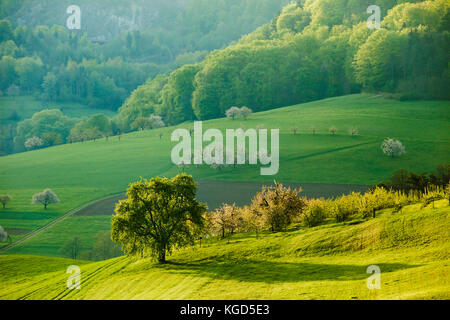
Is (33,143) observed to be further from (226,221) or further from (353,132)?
(226,221)

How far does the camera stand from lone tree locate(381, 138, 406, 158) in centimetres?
5488

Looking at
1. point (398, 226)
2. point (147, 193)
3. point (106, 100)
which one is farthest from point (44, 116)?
point (398, 226)

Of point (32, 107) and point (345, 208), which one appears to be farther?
point (32, 107)

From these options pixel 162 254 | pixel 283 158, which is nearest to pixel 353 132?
pixel 283 158

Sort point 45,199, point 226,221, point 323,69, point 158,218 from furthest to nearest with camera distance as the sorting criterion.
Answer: point 323,69
point 45,199
point 226,221
point 158,218

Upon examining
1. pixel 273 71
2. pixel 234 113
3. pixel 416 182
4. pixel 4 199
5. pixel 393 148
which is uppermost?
pixel 273 71

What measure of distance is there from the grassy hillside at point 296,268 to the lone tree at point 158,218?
1.05 m

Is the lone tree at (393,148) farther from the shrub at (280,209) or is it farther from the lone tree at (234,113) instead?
the shrub at (280,209)

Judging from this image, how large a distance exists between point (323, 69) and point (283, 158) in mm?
44141

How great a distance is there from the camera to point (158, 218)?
2284 cm

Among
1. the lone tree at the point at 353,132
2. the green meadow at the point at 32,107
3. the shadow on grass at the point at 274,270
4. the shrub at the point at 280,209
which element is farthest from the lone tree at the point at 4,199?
the green meadow at the point at 32,107

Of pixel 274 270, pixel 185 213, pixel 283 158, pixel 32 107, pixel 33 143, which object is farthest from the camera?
pixel 32 107

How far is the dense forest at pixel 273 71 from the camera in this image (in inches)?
3162

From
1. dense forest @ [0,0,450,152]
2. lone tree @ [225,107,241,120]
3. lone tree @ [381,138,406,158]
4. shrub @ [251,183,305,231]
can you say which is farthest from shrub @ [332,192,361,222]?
dense forest @ [0,0,450,152]
